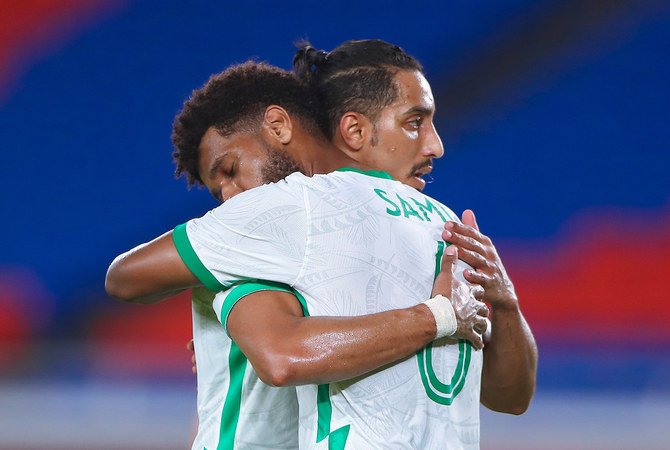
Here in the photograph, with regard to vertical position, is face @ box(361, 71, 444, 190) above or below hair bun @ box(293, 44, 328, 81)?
below

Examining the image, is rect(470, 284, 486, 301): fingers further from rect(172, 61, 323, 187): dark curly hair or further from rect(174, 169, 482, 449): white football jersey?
rect(172, 61, 323, 187): dark curly hair

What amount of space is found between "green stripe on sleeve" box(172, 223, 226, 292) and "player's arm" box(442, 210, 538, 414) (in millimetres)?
417

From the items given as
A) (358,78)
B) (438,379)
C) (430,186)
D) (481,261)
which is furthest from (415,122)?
(430,186)

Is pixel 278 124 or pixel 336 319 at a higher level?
pixel 278 124

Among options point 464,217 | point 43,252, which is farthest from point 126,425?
point 464,217

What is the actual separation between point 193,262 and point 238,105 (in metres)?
0.51

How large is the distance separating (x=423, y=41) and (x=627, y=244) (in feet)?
4.92

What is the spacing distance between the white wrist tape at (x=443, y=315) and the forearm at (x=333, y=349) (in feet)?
0.16

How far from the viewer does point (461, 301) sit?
1.51 m

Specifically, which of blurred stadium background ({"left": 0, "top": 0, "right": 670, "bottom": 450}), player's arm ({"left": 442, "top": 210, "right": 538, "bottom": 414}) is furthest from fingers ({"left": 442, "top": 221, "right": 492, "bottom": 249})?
blurred stadium background ({"left": 0, "top": 0, "right": 670, "bottom": 450})

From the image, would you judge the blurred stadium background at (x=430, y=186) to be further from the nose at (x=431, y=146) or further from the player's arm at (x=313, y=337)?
the player's arm at (x=313, y=337)

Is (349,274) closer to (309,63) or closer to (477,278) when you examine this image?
(477,278)

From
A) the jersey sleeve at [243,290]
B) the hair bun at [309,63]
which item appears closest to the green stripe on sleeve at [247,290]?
the jersey sleeve at [243,290]

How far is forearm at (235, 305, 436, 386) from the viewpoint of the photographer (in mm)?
1349
